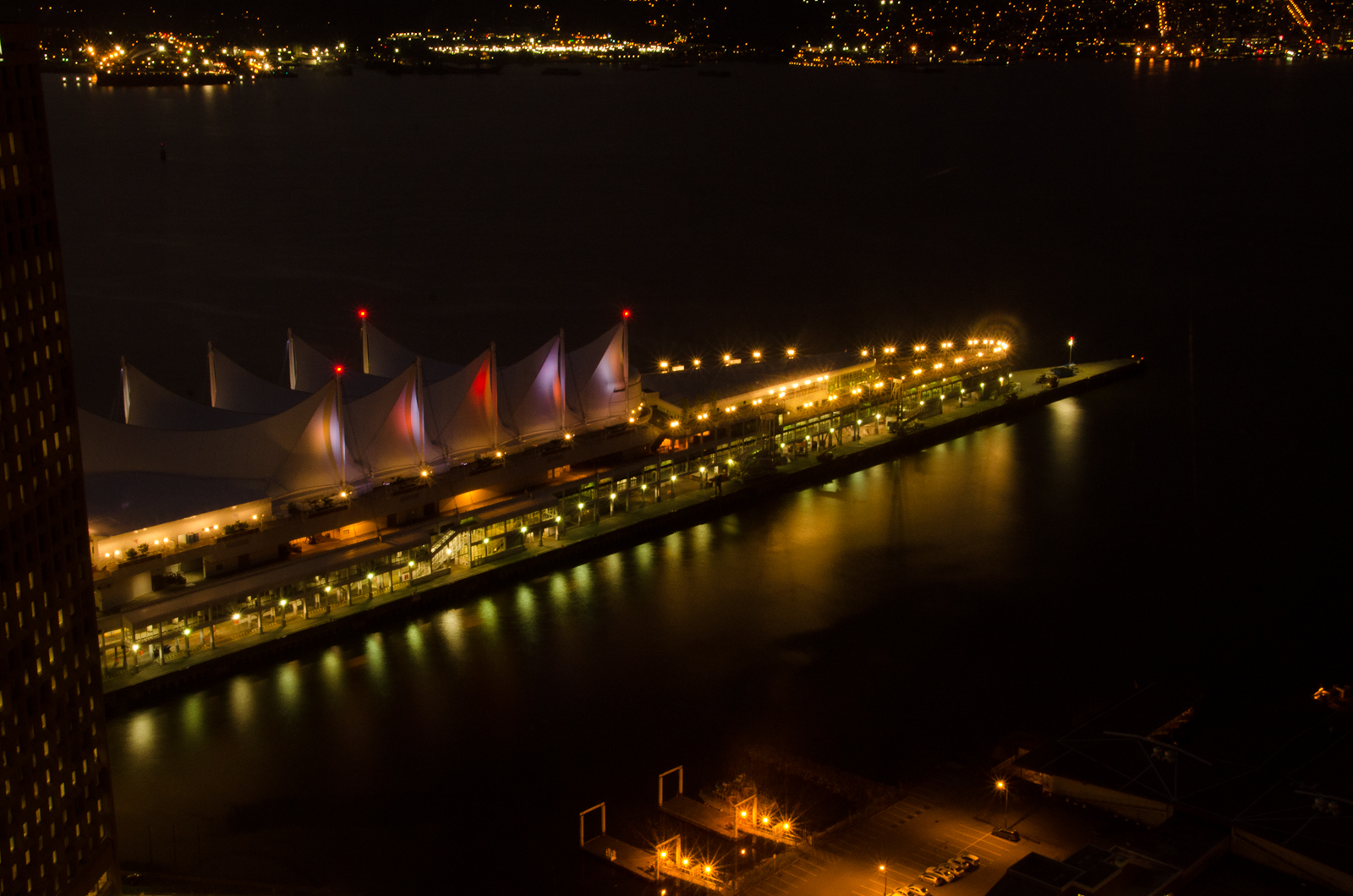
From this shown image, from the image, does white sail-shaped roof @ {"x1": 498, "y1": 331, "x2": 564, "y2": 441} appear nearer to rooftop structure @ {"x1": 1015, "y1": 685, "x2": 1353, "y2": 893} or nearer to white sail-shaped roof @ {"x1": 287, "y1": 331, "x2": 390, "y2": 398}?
white sail-shaped roof @ {"x1": 287, "y1": 331, "x2": 390, "y2": 398}

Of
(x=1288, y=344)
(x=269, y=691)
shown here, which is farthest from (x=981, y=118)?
(x=269, y=691)

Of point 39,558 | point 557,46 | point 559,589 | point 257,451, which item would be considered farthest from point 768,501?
point 557,46

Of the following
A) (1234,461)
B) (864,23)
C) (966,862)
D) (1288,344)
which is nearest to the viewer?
(966,862)

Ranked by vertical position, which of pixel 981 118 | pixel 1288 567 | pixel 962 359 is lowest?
pixel 1288 567

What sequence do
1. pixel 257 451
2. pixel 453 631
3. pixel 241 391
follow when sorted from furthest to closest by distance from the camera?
1. pixel 241 391
2. pixel 257 451
3. pixel 453 631

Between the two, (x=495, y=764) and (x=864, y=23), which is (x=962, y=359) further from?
(x=864, y=23)

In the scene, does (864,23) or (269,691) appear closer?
(269,691)

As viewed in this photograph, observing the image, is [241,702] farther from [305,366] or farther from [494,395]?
[305,366]

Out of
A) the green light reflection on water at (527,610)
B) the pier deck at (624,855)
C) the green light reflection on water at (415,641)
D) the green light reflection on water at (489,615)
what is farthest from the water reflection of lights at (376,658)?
the pier deck at (624,855)

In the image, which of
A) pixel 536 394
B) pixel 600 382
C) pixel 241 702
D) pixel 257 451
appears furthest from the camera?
pixel 600 382
